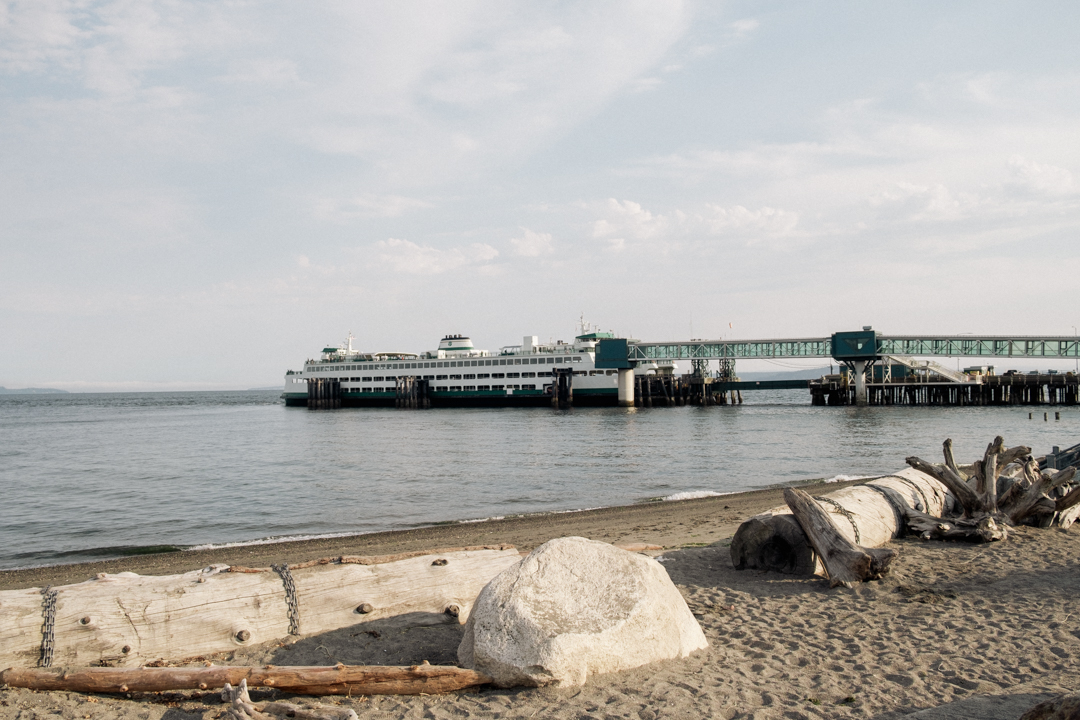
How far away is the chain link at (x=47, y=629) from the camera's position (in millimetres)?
5332

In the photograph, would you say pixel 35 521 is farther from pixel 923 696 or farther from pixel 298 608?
pixel 923 696

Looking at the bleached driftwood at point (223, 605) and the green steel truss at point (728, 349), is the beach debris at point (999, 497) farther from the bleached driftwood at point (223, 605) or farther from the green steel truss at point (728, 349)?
the green steel truss at point (728, 349)

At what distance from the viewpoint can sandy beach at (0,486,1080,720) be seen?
4754 millimetres

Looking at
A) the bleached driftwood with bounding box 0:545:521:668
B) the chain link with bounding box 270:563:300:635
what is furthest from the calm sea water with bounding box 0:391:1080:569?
the chain link with bounding box 270:563:300:635

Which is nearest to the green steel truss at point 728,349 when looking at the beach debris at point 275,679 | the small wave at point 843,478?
the small wave at point 843,478

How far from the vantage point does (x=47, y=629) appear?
5.44m

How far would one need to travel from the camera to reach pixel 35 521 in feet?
54.2

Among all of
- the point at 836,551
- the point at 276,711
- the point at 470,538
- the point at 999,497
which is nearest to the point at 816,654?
the point at 836,551

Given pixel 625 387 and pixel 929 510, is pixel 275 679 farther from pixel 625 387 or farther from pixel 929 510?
pixel 625 387

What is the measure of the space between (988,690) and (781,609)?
231 cm

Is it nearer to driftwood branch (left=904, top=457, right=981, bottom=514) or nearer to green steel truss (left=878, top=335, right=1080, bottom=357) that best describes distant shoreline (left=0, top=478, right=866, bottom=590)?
driftwood branch (left=904, top=457, right=981, bottom=514)

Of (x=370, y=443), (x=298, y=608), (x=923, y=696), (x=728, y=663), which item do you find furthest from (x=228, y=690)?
(x=370, y=443)

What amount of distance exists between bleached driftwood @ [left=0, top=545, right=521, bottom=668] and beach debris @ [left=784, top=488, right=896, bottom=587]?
3.63 meters

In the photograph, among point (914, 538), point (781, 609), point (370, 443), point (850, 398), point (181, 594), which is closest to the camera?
point (181, 594)
